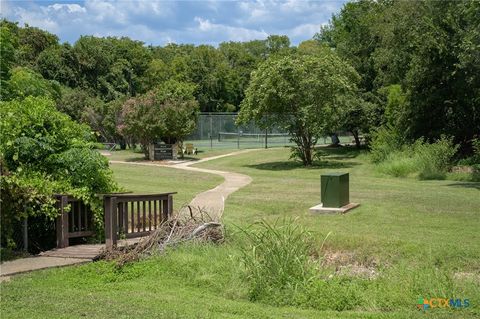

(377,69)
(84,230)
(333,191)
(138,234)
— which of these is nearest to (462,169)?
(333,191)

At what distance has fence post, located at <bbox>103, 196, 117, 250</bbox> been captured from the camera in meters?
10.1

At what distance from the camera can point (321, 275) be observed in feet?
27.3

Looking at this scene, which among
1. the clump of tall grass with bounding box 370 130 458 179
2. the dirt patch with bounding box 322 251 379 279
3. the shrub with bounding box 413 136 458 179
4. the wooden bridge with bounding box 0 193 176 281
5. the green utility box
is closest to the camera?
the dirt patch with bounding box 322 251 379 279

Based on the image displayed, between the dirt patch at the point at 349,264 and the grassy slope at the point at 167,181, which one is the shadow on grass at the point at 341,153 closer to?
the grassy slope at the point at 167,181

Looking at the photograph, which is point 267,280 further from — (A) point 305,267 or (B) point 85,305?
(B) point 85,305

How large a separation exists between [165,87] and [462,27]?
843 inches

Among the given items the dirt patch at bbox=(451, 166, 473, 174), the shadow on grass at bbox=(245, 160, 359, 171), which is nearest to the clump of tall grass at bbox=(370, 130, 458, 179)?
the dirt patch at bbox=(451, 166, 473, 174)

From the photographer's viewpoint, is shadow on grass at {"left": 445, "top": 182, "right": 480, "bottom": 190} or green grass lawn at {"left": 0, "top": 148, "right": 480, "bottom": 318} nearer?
green grass lawn at {"left": 0, "top": 148, "right": 480, "bottom": 318}

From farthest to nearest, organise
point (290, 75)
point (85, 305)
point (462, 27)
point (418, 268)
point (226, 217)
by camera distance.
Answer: point (290, 75) < point (462, 27) < point (226, 217) < point (418, 268) < point (85, 305)

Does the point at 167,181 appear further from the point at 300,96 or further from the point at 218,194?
the point at 300,96

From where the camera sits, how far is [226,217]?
45.3ft

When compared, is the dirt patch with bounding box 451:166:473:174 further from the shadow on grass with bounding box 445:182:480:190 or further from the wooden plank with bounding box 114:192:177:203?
the wooden plank with bounding box 114:192:177:203

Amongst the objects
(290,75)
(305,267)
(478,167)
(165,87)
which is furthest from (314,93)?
(305,267)

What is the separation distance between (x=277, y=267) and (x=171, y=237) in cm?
284
